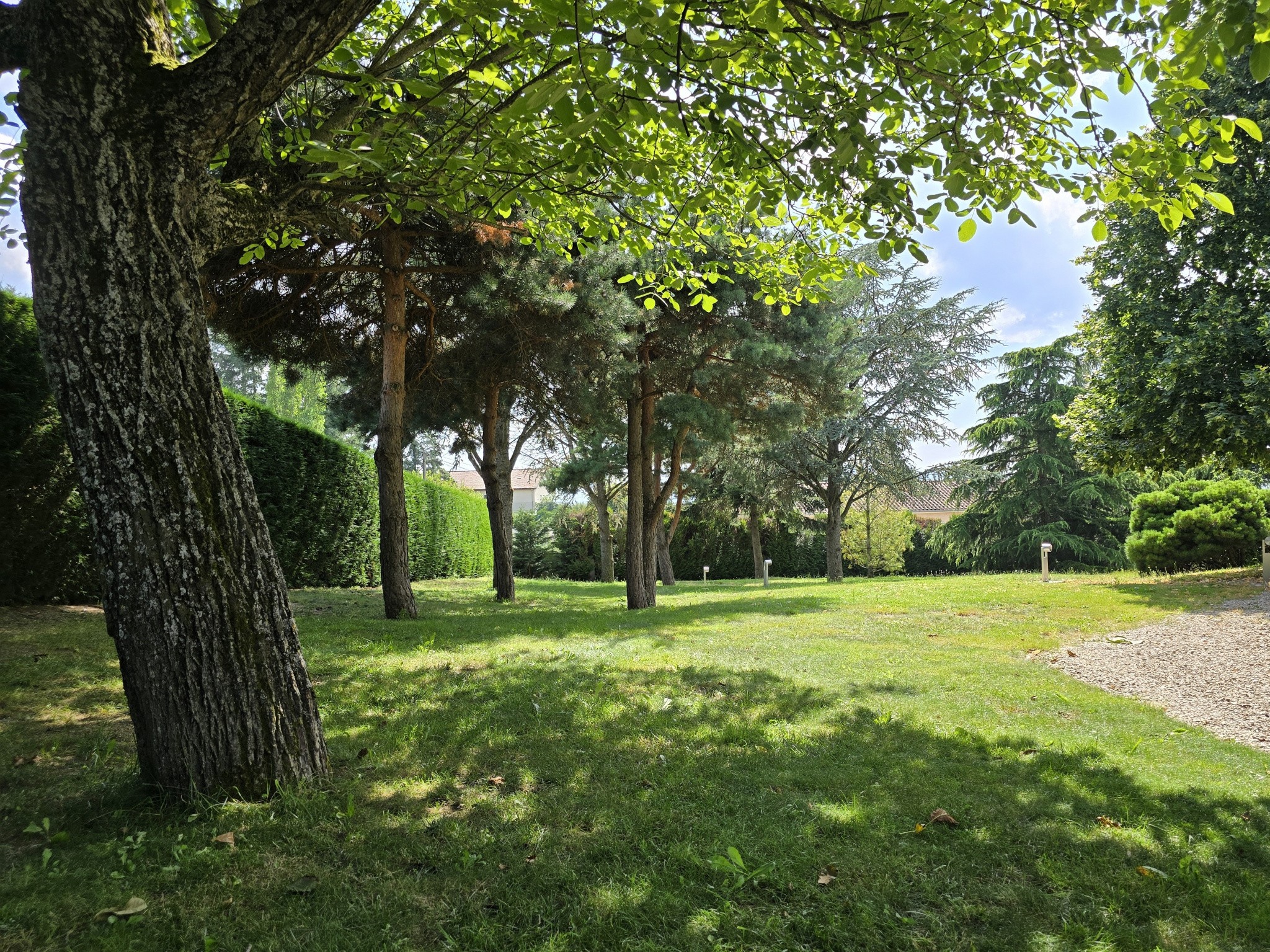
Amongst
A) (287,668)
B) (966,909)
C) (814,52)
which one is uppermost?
(814,52)

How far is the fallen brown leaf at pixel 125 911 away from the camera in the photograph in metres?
2.13

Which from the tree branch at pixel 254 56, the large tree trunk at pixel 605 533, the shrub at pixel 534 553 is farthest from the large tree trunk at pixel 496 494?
the shrub at pixel 534 553

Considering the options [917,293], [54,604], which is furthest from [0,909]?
[917,293]

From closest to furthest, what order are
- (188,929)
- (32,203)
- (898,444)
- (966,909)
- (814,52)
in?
(188,929)
(966,909)
(32,203)
(814,52)
(898,444)

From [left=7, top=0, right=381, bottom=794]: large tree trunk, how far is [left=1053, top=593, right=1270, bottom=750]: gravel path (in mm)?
5724

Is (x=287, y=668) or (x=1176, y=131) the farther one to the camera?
(x=1176, y=131)

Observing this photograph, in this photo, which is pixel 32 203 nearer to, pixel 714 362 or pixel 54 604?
pixel 54 604

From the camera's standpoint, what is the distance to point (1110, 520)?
24.2 m

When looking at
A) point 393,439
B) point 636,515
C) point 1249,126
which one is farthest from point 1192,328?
point 393,439

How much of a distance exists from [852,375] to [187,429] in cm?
1225

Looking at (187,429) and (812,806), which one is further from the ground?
(187,429)

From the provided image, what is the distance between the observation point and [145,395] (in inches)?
110

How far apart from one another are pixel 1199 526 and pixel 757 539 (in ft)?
42.8

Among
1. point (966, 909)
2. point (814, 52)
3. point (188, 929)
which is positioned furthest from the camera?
point (814, 52)
